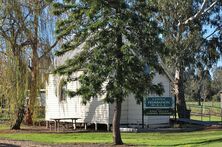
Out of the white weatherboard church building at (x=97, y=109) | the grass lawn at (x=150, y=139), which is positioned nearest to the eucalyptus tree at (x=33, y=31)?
the white weatherboard church building at (x=97, y=109)

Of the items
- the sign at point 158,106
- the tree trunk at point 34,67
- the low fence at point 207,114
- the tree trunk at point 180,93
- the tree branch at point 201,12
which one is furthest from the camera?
the low fence at point 207,114

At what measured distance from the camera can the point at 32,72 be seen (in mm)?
30359

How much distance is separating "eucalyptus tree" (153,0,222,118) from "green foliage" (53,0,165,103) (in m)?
18.7

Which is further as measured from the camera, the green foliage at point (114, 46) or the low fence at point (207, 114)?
the low fence at point (207, 114)

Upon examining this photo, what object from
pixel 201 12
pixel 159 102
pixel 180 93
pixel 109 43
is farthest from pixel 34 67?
pixel 201 12

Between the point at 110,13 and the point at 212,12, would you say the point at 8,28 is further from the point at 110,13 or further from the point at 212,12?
the point at 212,12

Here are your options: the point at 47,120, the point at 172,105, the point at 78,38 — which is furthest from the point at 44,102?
the point at 78,38

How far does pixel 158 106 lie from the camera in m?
30.5

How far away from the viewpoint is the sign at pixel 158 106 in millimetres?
30359

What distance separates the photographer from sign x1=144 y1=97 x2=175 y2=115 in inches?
1195

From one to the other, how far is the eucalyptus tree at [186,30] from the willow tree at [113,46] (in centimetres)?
1879

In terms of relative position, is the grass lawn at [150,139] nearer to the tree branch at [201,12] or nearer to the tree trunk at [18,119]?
the tree trunk at [18,119]

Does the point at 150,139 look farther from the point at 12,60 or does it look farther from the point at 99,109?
the point at 12,60

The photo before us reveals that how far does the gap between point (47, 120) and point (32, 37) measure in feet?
28.1
